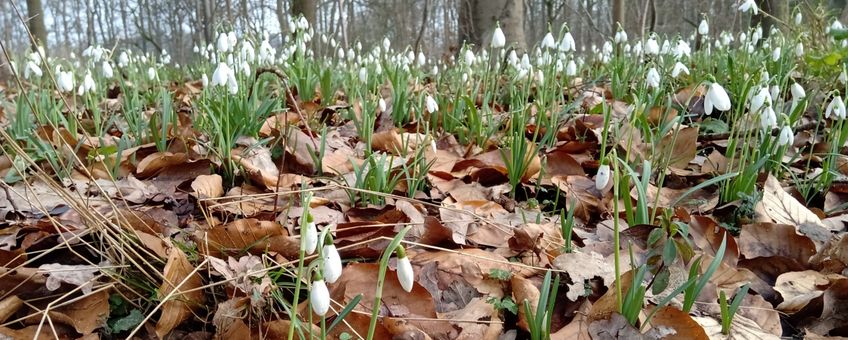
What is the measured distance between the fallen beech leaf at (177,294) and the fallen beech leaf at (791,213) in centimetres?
163

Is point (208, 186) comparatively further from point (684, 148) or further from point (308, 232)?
point (684, 148)

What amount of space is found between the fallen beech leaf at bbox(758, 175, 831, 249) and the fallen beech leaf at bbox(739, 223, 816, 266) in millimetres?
143

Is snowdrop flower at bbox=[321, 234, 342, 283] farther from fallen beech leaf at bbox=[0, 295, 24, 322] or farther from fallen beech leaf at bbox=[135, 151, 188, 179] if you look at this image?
fallen beech leaf at bbox=[135, 151, 188, 179]

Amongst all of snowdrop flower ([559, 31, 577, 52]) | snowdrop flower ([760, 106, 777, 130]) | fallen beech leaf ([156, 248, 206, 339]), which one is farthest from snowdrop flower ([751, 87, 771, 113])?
fallen beech leaf ([156, 248, 206, 339])

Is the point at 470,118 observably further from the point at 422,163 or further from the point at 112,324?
the point at 112,324

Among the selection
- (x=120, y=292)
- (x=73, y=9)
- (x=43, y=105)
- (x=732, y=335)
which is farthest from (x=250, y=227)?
(x=73, y=9)

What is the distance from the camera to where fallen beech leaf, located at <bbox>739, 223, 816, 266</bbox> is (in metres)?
1.61

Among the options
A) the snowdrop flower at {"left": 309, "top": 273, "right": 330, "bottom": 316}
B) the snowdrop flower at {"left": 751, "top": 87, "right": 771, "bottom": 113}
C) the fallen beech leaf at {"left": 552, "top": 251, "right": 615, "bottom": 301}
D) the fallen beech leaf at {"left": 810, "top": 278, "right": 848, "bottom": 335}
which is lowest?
the fallen beech leaf at {"left": 810, "top": 278, "right": 848, "bottom": 335}

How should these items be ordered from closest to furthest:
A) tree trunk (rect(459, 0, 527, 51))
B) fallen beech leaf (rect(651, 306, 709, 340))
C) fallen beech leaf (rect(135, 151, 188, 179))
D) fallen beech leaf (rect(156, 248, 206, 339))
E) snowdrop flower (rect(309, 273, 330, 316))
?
snowdrop flower (rect(309, 273, 330, 316)) < fallen beech leaf (rect(651, 306, 709, 340)) < fallen beech leaf (rect(156, 248, 206, 339)) < fallen beech leaf (rect(135, 151, 188, 179)) < tree trunk (rect(459, 0, 527, 51))

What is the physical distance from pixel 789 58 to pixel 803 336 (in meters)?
3.19

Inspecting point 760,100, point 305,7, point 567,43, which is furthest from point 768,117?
point 305,7

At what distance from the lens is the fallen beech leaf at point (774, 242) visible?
161 centimetres

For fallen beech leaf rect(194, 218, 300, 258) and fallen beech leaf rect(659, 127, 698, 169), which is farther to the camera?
fallen beech leaf rect(659, 127, 698, 169)

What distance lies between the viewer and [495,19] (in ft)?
20.2
